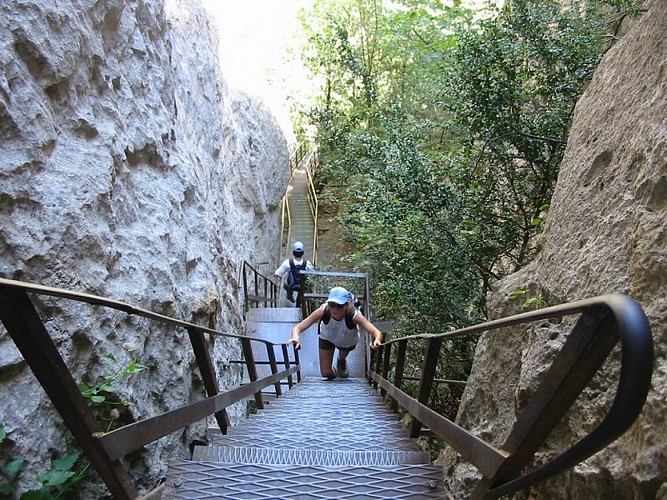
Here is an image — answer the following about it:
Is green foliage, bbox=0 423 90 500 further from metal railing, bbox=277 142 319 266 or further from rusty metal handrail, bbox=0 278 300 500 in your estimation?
metal railing, bbox=277 142 319 266

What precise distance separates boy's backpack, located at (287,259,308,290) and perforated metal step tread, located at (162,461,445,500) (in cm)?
957

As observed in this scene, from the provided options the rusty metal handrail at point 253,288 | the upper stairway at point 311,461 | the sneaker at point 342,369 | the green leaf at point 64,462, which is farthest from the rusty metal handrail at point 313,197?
the green leaf at point 64,462

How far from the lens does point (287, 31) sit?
75.2 ft

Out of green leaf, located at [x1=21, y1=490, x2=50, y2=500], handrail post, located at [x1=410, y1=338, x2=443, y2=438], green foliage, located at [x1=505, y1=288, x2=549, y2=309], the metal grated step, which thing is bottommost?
the metal grated step

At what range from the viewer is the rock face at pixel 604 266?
2.27 meters

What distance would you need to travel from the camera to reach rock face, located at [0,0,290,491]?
338 cm

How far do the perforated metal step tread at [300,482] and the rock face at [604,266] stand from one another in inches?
28.9

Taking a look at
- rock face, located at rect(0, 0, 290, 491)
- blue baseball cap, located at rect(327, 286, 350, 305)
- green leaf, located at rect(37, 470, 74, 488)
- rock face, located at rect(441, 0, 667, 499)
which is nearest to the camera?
rock face, located at rect(441, 0, 667, 499)

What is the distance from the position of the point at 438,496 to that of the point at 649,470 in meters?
0.89

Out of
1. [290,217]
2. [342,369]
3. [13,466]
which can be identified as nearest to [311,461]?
[13,466]

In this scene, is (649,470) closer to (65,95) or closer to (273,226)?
(65,95)

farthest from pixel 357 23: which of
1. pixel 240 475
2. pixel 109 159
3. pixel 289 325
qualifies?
pixel 240 475

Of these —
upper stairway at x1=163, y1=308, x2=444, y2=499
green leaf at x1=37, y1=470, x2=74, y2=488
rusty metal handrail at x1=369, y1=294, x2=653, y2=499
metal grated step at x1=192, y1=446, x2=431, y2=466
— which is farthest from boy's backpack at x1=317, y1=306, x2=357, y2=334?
rusty metal handrail at x1=369, y1=294, x2=653, y2=499

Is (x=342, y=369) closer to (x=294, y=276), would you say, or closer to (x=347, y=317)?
(x=347, y=317)
